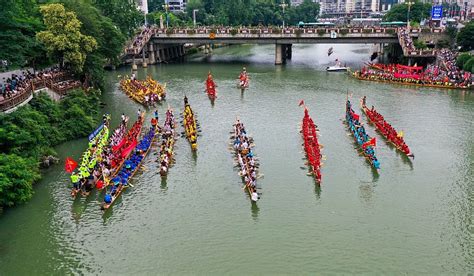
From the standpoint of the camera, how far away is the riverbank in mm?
25172

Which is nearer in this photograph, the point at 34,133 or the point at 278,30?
the point at 34,133

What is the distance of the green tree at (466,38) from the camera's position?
64625mm

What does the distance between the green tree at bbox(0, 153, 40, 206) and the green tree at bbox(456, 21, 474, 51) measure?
61170 millimetres

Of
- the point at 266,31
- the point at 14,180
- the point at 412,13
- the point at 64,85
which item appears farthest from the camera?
the point at 412,13

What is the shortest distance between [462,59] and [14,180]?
178 feet

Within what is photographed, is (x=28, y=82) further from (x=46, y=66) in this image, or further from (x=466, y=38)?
(x=466, y=38)

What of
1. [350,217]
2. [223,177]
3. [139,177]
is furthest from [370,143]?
[139,177]

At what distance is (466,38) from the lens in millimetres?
65000

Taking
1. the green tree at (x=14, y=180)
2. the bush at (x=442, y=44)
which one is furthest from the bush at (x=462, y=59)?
the green tree at (x=14, y=180)

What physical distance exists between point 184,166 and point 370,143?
12.9 m

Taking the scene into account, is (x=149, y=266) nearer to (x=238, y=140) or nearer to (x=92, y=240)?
(x=92, y=240)

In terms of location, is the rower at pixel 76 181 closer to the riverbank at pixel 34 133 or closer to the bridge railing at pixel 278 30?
the riverbank at pixel 34 133

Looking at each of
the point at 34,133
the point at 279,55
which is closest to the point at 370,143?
the point at 34,133

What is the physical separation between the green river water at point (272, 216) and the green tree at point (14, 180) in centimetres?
71
